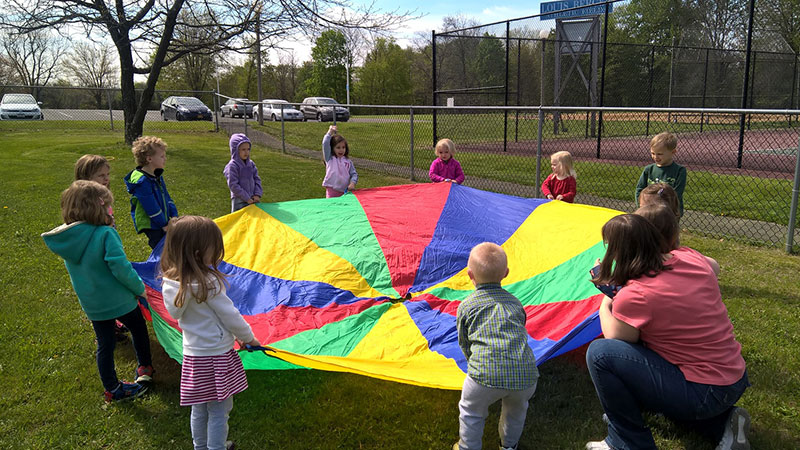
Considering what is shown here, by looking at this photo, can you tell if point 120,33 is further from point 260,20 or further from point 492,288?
point 492,288

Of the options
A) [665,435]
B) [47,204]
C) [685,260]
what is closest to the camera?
[685,260]

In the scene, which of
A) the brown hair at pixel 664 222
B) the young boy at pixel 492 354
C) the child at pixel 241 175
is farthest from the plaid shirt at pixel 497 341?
the child at pixel 241 175

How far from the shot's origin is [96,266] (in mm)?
2832

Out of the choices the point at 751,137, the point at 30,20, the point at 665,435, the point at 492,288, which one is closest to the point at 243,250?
the point at 492,288

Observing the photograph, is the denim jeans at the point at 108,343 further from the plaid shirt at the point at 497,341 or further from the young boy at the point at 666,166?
the young boy at the point at 666,166

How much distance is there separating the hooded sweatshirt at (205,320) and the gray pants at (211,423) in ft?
0.80

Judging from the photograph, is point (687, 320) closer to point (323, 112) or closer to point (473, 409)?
point (473, 409)

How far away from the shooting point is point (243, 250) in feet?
13.9

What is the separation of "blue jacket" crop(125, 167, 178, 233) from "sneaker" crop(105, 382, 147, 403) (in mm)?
1184

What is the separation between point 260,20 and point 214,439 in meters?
10.4

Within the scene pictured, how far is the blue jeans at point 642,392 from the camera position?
87.0 inches

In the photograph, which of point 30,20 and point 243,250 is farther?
point 30,20

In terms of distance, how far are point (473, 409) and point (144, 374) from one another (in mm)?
1912

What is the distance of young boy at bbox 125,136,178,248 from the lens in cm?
367
